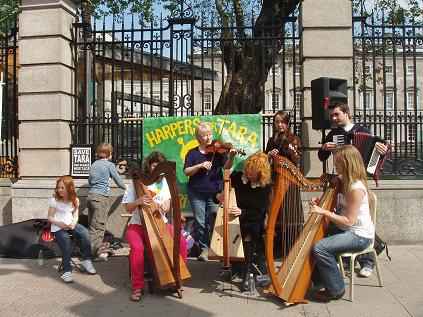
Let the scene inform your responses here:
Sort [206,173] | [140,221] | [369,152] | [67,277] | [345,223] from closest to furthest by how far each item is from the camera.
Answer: [345,223]
[140,221]
[369,152]
[67,277]
[206,173]

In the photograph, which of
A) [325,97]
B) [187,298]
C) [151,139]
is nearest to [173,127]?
[151,139]

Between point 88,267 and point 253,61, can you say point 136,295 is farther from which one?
point 253,61

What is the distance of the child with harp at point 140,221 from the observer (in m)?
Result: 5.79

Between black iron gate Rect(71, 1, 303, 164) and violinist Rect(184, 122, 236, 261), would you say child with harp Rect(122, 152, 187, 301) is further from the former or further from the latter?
black iron gate Rect(71, 1, 303, 164)

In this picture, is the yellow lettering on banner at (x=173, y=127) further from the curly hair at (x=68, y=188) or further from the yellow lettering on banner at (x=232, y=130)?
the curly hair at (x=68, y=188)

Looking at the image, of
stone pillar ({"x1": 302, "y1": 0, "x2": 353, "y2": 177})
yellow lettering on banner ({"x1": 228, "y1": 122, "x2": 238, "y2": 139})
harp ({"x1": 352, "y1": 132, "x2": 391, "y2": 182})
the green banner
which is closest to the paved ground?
harp ({"x1": 352, "y1": 132, "x2": 391, "y2": 182})

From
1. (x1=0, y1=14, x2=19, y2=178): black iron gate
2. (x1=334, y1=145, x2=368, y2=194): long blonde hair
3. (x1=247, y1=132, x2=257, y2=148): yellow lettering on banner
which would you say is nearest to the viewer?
(x1=334, y1=145, x2=368, y2=194): long blonde hair

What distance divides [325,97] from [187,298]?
3.49m

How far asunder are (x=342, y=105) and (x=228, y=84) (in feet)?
16.8

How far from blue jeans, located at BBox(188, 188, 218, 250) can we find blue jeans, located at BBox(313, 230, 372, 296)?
188cm

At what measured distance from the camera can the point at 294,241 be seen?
5734mm

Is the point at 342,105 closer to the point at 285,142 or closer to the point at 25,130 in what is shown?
the point at 285,142

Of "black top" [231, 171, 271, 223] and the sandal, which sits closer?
the sandal

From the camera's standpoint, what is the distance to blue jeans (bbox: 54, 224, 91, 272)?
6605 mm
